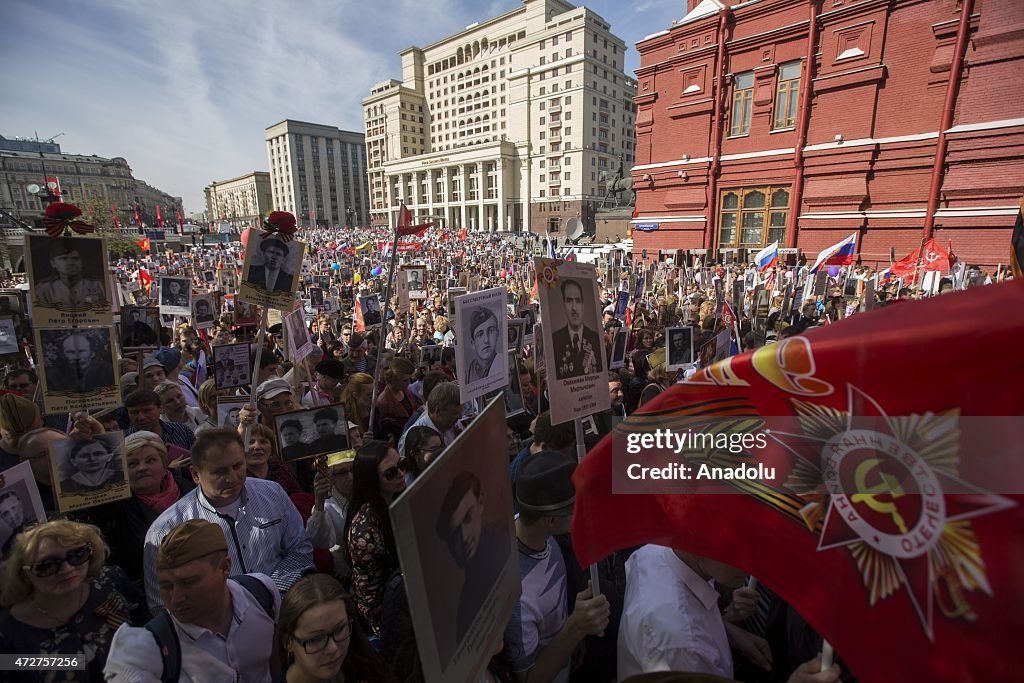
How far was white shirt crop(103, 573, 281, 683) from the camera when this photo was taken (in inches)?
63.2

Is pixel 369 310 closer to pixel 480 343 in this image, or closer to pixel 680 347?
pixel 480 343

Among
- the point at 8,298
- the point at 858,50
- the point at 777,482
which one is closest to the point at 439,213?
the point at 858,50

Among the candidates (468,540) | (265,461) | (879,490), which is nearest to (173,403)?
(265,461)

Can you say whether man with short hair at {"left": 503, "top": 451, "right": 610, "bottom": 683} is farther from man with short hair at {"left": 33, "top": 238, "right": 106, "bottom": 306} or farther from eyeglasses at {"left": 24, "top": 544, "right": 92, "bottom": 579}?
man with short hair at {"left": 33, "top": 238, "right": 106, "bottom": 306}

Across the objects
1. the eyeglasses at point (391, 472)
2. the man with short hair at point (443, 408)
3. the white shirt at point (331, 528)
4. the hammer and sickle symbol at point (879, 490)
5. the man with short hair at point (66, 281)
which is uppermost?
the man with short hair at point (66, 281)

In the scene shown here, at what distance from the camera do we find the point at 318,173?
114 metres

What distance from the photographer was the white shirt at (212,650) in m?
1.61

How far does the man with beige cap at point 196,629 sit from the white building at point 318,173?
363ft

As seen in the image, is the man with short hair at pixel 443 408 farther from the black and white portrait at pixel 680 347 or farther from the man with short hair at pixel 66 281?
the black and white portrait at pixel 680 347

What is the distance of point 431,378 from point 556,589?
2988 millimetres

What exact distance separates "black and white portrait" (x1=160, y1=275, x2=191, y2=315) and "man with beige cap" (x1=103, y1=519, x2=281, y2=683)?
7.01 m

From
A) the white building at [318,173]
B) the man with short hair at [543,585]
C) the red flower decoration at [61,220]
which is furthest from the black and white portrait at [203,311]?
the white building at [318,173]

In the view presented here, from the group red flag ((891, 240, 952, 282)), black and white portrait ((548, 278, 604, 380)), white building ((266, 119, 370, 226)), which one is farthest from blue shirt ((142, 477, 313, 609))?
white building ((266, 119, 370, 226))

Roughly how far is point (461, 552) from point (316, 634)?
0.77m
